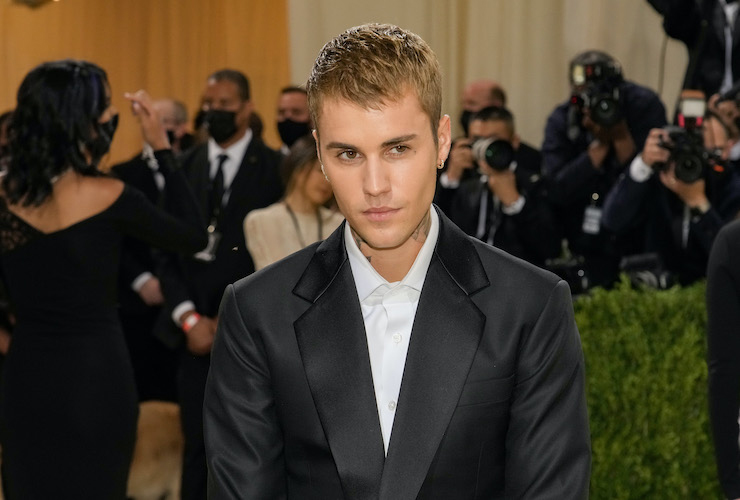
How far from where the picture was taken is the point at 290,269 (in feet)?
6.12

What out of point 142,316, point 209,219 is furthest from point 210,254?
point 142,316

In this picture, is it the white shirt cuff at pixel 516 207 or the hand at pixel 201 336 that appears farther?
the white shirt cuff at pixel 516 207

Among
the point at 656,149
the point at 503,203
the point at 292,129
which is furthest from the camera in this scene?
the point at 292,129

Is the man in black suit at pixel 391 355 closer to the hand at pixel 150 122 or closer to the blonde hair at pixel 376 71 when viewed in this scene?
the blonde hair at pixel 376 71

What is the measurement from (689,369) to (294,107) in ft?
9.25

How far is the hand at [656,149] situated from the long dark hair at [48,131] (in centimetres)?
237

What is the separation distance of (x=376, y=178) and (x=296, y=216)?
9.41ft

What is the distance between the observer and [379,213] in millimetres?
1737

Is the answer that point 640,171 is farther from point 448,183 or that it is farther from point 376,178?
point 376,178

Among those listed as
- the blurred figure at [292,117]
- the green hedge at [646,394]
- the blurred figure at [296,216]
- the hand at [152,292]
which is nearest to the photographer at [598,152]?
the green hedge at [646,394]

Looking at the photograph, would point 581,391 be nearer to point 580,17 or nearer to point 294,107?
point 294,107

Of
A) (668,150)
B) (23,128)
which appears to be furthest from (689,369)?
(23,128)

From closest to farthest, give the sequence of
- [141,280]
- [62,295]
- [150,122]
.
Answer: [62,295]
[150,122]
[141,280]

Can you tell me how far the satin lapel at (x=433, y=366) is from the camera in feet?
5.65
